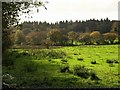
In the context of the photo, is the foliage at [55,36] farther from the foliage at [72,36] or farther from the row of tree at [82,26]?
the row of tree at [82,26]

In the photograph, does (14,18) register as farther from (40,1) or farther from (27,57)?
(27,57)

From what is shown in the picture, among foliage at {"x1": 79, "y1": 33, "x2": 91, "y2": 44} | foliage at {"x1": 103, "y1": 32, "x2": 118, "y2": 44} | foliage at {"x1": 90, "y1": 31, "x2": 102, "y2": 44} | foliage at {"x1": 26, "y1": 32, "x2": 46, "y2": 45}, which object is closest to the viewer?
foliage at {"x1": 26, "y1": 32, "x2": 46, "y2": 45}

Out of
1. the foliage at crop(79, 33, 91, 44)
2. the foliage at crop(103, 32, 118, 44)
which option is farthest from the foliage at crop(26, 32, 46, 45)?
the foliage at crop(103, 32, 118, 44)

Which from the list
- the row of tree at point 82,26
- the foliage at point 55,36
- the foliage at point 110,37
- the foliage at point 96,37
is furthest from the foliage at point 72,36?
the foliage at point 110,37

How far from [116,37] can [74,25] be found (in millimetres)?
12587

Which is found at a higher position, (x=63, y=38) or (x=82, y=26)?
(x=82, y=26)

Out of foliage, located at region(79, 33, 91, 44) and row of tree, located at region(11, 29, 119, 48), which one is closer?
row of tree, located at region(11, 29, 119, 48)

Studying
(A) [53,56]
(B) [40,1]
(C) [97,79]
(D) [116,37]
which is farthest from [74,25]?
(B) [40,1]

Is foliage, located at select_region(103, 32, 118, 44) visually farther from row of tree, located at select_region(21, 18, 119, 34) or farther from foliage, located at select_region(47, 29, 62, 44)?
foliage, located at select_region(47, 29, 62, 44)

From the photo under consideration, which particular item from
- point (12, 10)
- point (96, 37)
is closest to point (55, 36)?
point (96, 37)

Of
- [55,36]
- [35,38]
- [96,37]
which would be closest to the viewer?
[35,38]

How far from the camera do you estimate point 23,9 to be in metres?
14.7

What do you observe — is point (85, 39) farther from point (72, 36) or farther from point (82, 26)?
point (82, 26)

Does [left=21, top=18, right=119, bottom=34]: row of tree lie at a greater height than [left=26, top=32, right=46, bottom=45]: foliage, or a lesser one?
greater
